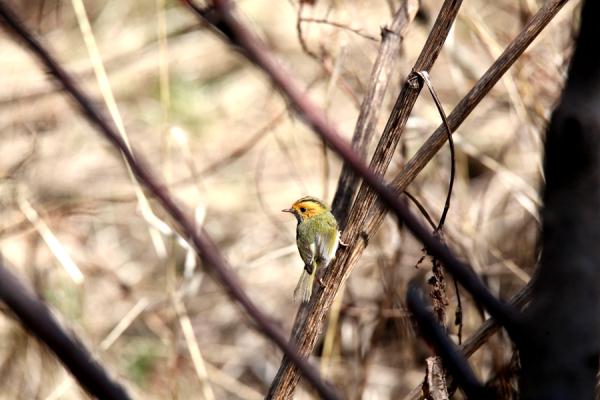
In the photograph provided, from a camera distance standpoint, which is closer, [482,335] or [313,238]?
[482,335]

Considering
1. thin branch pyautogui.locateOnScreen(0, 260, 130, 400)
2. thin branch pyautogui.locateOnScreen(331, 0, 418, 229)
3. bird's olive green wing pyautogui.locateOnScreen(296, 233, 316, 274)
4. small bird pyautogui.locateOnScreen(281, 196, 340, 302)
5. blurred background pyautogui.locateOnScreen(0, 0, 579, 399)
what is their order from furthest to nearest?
blurred background pyautogui.locateOnScreen(0, 0, 579, 399), bird's olive green wing pyautogui.locateOnScreen(296, 233, 316, 274), small bird pyautogui.locateOnScreen(281, 196, 340, 302), thin branch pyautogui.locateOnScreen(331, 0, 418, 229), thin branch pyautogui.locateOnScreen(0, 260, 130, 400)

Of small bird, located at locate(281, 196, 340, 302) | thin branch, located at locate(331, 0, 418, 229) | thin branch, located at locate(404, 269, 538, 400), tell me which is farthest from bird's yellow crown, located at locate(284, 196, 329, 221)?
thin branch, located at locate(404, 269, 538, 400)

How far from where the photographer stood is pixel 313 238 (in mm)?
2197

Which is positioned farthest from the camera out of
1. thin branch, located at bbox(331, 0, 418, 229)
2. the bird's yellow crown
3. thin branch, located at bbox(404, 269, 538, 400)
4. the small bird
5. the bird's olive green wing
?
the bird's yellow crown

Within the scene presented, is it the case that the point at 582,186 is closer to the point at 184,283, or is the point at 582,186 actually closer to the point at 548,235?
the point at 548,235

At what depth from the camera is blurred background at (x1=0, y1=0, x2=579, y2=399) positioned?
2.80 meters

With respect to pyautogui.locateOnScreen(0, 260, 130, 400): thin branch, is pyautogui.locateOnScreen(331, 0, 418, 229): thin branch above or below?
above

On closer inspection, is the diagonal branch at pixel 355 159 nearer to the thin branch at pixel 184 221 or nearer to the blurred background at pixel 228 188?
the thin branch at pixel 184 221

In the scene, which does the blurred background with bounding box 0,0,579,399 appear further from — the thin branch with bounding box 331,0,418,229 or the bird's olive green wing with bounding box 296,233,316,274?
the thin branch with bounding box 331,0,418,229

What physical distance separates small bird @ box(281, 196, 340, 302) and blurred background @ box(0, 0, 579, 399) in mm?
91

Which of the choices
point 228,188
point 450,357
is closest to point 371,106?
point 450,357

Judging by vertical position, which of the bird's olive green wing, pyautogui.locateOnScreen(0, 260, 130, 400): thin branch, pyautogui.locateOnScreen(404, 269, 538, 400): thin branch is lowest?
pyautogui.locateOnScreen(0, 260, 130, 400): thin branch

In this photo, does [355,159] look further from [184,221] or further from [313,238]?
[313,238]

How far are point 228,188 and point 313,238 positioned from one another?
7.33ft
